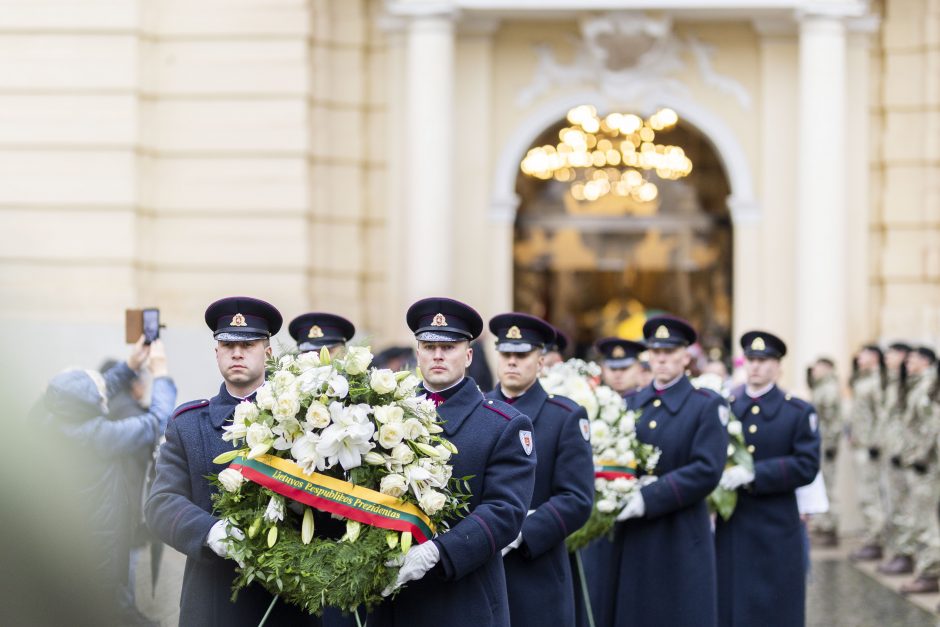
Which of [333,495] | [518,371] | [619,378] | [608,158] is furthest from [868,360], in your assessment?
[333,495]

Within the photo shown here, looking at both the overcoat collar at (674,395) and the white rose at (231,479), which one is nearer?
the white rose at (231,479)

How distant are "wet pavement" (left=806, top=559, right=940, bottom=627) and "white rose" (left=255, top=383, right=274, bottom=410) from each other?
5.87m

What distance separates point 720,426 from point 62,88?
337 inches

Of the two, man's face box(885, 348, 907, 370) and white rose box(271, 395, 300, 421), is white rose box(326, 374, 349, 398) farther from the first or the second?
man's face box(885, 348, 907, 370)

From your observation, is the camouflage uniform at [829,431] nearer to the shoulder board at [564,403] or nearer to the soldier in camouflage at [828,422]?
the soldier in camouflage at [828,422]

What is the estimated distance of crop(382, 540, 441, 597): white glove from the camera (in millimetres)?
4004

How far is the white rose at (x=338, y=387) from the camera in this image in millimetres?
4051

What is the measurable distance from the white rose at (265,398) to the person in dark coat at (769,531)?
3591 millimetres

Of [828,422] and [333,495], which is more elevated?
[333,495]

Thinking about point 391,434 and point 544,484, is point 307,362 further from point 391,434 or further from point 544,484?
point 544,484

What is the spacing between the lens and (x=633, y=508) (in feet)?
20.6

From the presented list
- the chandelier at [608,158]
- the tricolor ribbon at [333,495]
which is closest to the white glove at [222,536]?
the tricolor ribbon at [333,495]

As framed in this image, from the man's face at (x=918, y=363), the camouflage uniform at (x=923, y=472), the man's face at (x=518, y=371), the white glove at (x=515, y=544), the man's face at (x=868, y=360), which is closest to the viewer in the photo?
the white glove at (x=515, y=544)

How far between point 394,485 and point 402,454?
9cm
